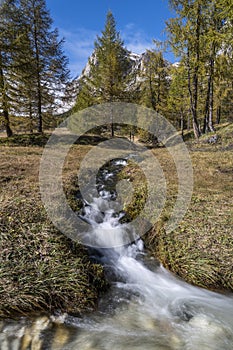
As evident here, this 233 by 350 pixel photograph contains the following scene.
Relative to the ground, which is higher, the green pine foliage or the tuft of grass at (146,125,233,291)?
the green pine foliage

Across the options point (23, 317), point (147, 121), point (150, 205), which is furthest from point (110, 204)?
point (147, 121)

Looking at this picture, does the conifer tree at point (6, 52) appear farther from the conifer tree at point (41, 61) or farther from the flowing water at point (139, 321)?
the flowing water at point (139, 321)

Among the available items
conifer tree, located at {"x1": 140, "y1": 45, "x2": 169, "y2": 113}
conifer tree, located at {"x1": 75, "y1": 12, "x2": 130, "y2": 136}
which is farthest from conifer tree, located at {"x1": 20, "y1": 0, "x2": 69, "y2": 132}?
conifer tree, located at {"x1": 140, "y1": 45, "x2": 169, "y2": 113}

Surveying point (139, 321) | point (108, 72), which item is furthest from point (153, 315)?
point (108, 72)

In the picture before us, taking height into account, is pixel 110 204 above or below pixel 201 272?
above

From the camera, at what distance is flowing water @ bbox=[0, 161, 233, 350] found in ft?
10.8

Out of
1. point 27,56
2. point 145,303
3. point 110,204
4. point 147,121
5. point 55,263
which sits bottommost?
point 145,303

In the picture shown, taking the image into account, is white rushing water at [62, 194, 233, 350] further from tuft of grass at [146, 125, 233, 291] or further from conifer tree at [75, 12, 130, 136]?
conifer tree at [75, 12, 130, 136]

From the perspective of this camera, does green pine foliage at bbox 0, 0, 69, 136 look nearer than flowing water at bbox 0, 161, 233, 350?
No

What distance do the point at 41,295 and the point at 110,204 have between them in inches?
171

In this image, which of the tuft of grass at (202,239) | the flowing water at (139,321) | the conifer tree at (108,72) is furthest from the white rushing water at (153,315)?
the conifer tree at (108,72)

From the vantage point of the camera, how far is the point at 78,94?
77.8 feet

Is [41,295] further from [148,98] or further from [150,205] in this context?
[148,98]

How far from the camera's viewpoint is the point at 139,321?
378 centimetres
